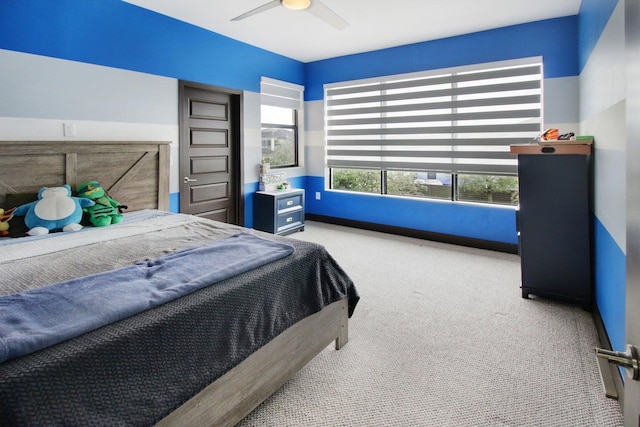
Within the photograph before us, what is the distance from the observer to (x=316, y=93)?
576 cm

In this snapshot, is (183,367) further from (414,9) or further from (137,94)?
(414,9)

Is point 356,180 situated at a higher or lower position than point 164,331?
higher

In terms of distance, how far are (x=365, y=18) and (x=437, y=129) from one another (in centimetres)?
161

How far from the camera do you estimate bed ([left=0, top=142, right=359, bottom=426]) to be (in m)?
1.04

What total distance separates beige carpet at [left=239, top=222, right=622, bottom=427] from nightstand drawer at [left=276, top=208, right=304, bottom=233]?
183 centimetres

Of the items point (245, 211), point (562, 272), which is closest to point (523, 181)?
point (562, 272)

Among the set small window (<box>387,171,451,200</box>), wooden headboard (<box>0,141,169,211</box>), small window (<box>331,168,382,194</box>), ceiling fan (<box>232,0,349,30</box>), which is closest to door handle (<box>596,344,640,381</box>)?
ceiling fan (<box>232,0,349,30</box>)

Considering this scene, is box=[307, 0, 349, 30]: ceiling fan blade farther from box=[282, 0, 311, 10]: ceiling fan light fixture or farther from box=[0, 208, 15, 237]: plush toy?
box=[0, 208, 15, 237]: plush toy

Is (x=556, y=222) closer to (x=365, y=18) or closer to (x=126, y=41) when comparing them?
(x=365, y=18)

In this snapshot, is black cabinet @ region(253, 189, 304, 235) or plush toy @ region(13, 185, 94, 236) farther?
black cabinet @ region(253, 189, 304, 235)

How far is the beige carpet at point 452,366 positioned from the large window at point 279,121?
110 inches

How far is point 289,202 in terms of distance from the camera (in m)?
5.15

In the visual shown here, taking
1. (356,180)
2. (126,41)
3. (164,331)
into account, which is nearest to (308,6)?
(126,41)

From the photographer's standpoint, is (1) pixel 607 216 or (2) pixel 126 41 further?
(2) pixel 126 41
